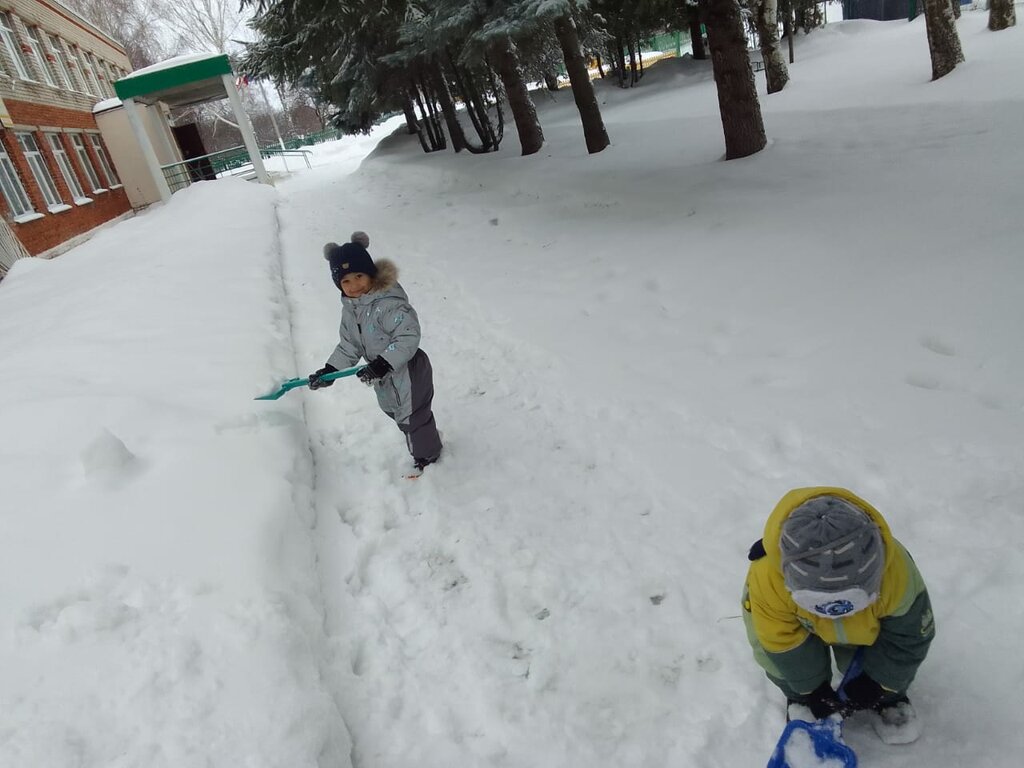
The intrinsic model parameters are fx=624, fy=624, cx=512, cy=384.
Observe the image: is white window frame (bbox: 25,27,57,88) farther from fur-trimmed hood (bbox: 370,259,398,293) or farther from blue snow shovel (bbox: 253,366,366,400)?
fur-trimmed hood (bbox: 370,259,398,293)

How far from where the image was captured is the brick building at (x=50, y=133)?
1548 cm

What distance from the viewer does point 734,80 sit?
8258 mm

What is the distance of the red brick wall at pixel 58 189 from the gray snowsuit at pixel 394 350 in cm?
1523

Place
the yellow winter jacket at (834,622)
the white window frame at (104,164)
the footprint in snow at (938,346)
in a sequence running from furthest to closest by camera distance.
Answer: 1. the white window frame at (104,164)
2. the footprint in snow at (938,346)
3. the yellow winter jacket at (834,622)

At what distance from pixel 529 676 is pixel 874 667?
3.90ft

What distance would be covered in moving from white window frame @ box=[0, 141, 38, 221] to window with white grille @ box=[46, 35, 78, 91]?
7967 millimetres

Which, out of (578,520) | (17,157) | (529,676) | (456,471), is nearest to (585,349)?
(456,471)

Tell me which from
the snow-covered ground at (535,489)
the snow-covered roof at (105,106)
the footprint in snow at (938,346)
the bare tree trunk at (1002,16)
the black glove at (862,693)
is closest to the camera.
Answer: the black glove at (862,693)

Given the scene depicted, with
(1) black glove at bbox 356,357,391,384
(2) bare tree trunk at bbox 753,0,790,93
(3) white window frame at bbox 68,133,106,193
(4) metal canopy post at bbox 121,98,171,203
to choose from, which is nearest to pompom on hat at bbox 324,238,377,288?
(1) black glove at bbox 356,357,391,384

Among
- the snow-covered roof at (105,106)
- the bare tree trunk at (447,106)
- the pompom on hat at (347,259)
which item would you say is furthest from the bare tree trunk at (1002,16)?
the snow-covered roof at (105,106)

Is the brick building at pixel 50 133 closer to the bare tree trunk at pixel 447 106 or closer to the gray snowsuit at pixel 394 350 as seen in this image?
the bare tree trunk at pixel 447 106

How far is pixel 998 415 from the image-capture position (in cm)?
319

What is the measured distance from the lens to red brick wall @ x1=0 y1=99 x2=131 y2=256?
1544 centimetres

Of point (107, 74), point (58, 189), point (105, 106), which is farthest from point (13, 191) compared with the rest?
point (107, 74)
